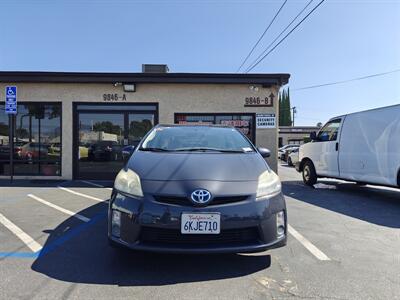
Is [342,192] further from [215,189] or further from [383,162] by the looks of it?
[215,189]

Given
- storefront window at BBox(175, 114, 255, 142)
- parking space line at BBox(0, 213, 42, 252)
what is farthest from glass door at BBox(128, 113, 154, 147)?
parking space line at BBox(0, 213, 42, 252)

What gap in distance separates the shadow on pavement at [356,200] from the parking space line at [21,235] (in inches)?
205

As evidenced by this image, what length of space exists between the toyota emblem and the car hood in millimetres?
213

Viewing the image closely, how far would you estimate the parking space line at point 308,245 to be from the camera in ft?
13.5

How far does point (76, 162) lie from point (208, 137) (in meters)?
7.74

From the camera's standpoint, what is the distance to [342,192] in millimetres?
9266

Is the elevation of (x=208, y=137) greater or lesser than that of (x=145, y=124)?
lesser

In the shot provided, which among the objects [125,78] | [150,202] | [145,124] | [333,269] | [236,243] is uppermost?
[125,78]

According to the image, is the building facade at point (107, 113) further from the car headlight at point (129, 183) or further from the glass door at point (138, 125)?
the car headlight at point (129, 183)

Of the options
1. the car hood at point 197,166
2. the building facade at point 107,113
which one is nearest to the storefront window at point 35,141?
the building facade at point 107,113

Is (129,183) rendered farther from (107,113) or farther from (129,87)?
(107,113)

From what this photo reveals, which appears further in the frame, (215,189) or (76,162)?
(76,162)

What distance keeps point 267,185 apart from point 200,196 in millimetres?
767

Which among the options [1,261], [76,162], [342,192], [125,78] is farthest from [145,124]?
Answer: [1,261]
